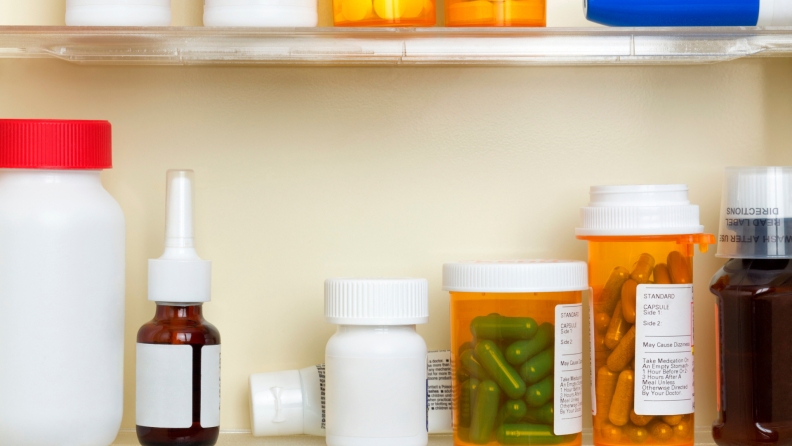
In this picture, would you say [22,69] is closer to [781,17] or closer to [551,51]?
[551,51]

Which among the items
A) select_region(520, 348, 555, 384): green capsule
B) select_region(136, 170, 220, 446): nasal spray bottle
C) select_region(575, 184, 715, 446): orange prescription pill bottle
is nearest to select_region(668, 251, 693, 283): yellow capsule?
select_region(575, 184, 715, 446): orange prescription pill bottle

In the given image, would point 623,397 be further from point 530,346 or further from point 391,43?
point 391,43

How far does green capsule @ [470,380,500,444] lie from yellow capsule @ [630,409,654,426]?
0.32 feet

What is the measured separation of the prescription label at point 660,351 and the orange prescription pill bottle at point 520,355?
0.04 m

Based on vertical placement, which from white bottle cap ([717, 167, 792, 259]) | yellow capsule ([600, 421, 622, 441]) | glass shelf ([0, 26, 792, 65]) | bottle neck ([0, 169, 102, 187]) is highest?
glass shelf ([0, 26, 792, 65])

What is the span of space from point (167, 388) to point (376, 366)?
143 mm

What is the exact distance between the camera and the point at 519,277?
490mm

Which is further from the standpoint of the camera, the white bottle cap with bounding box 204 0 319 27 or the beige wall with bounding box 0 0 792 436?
the beige wall with bounding box 0 0 792 436

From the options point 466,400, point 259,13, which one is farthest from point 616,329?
point 259,13

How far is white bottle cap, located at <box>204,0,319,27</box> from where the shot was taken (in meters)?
0.50

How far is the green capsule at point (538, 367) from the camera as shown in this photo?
0.49 m

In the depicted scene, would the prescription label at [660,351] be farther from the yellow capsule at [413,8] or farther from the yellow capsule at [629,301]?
the yellow capsule at [413,8]

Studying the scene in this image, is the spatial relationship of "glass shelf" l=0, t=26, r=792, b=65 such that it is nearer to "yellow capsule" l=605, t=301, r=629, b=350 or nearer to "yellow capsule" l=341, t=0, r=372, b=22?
"yellow capsule" l=341, t=0, r=372, b=22

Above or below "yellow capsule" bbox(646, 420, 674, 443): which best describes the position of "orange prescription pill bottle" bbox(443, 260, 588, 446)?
above
